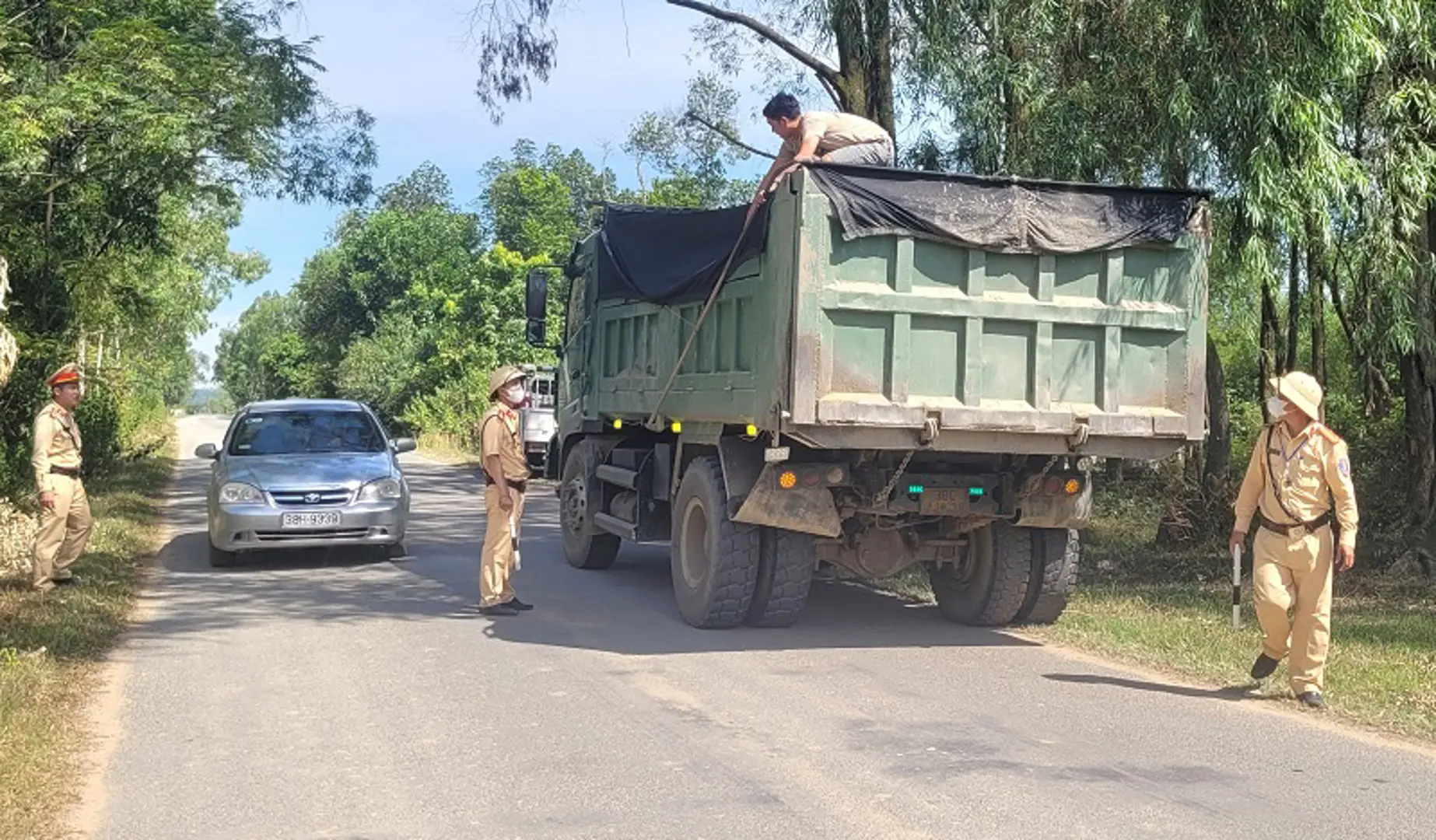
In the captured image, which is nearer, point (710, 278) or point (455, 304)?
point (710, 278)

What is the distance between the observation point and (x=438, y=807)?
532 cm

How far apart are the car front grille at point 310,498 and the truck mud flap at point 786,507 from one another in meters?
5.01

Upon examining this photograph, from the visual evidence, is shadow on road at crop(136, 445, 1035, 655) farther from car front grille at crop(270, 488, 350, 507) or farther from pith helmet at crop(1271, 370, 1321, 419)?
pith helmet at crop(1271, 370, 1321, 419)

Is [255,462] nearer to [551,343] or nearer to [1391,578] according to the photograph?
[551,343]

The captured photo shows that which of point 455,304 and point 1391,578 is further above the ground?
point 455,304

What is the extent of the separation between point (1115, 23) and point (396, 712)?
29.1 feet

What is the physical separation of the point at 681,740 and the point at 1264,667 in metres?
3.37

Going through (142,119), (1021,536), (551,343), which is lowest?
(1021,536)

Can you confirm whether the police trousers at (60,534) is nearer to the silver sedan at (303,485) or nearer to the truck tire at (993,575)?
the silver sedan at (303,485)

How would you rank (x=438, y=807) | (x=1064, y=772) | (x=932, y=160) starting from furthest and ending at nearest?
(x=932, y=160) → (x=1064, y=772) → (x=438, y=807)

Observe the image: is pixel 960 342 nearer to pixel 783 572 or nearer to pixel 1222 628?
pixel 783 572

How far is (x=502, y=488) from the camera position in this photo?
32.5ft

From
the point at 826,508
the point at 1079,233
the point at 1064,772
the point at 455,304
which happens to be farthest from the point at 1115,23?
the point at 455,304

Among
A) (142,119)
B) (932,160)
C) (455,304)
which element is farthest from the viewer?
(455,304)
